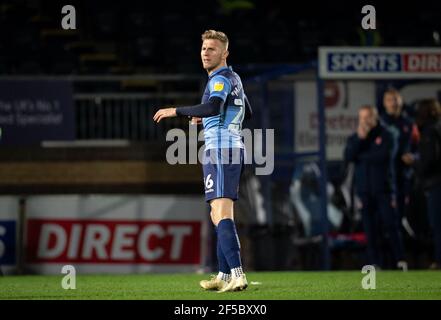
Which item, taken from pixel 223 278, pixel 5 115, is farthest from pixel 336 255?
pixel 223 278

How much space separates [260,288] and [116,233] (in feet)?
19.8

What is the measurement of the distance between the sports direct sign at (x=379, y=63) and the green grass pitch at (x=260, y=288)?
3081 millimetres

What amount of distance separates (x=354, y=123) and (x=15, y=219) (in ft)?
17.7

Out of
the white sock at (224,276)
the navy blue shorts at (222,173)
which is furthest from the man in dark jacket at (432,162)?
the navy blue shorts at (222,173)

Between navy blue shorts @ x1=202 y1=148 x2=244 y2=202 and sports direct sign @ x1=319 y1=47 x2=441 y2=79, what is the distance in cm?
582

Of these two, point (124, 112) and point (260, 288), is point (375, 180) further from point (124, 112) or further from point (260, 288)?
point (260, 288)

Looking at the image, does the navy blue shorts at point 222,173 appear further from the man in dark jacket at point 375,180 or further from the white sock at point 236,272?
the man in dark jacket at point 375,180

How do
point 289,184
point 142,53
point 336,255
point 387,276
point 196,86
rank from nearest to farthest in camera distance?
point 387,276, point 336,255, point 289,184, point 196,86, point 142,53

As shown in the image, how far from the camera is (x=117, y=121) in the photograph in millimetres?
18438

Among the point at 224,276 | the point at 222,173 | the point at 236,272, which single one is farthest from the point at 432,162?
the point at 236,272

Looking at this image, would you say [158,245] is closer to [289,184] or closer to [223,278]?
[289,184]

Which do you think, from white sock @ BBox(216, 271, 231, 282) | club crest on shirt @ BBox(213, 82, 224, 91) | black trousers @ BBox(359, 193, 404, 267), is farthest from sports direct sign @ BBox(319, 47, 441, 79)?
club crest on shirt @ BBox(213, 82, 224, 91)

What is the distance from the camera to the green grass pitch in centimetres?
943

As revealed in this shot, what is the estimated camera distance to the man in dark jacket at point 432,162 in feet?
47.3
